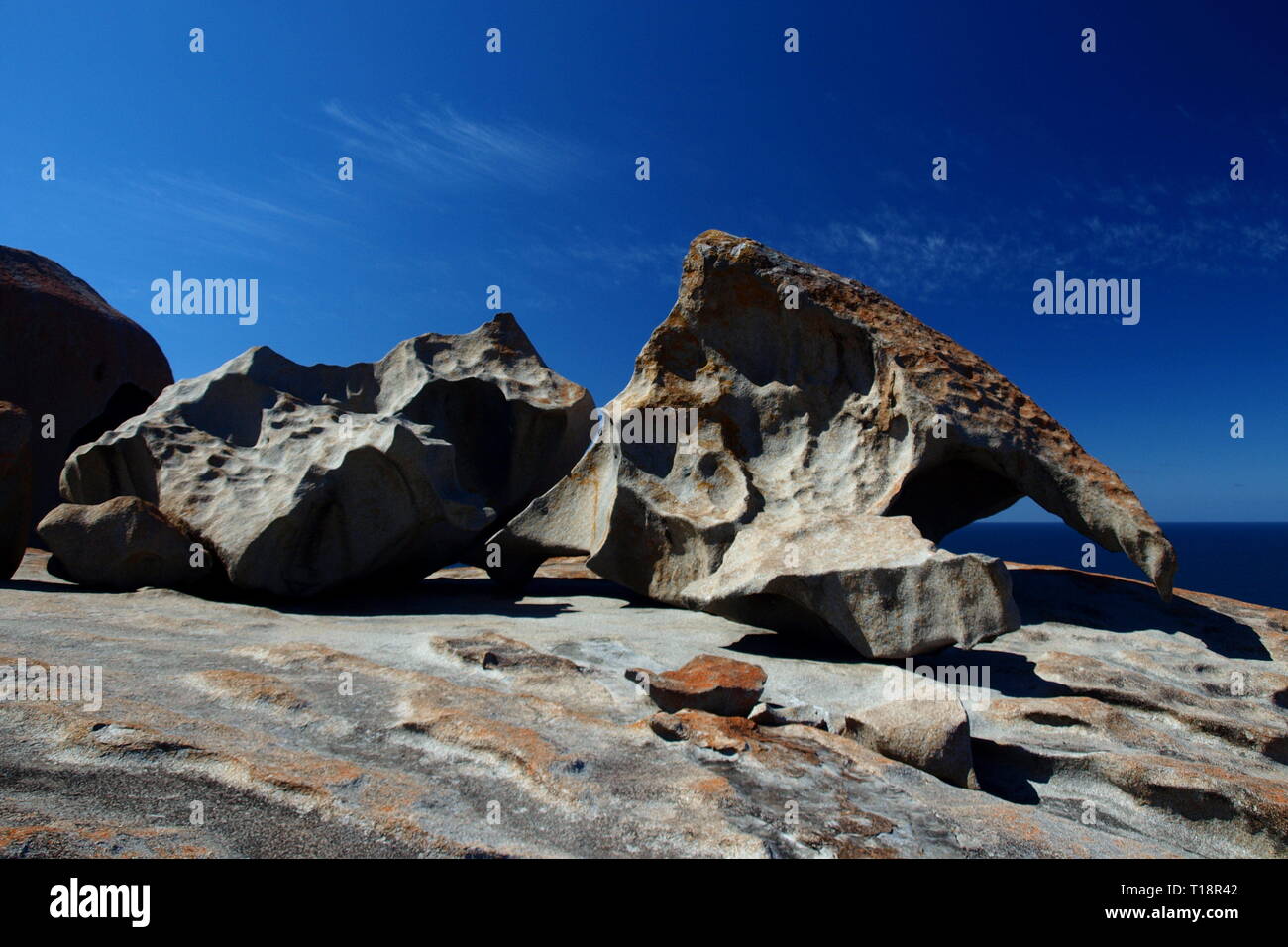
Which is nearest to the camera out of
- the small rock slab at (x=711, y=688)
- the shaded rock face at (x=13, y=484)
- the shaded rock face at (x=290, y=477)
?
the small rock slab at (x=711, y=688)

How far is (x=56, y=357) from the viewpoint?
15.1 metres

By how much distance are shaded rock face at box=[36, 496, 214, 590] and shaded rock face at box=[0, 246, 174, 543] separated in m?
8.25

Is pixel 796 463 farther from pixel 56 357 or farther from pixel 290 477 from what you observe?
pixel 56 357

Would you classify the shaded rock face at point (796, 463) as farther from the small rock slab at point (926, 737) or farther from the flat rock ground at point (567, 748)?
the small rock slab at point (926, 737)

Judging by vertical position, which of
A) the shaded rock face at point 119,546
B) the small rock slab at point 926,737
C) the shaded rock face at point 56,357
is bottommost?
the small rock slab at point 926,737

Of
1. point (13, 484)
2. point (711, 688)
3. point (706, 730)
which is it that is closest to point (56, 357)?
point (13, 484)

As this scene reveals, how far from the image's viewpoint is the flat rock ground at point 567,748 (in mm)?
2838

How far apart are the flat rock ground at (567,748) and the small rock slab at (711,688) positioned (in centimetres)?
16

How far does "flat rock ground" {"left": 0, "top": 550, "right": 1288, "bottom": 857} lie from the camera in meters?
2.84

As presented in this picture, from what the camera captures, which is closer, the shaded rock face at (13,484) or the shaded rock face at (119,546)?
the shaded rock face at (119,546)

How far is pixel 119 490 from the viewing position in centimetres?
896

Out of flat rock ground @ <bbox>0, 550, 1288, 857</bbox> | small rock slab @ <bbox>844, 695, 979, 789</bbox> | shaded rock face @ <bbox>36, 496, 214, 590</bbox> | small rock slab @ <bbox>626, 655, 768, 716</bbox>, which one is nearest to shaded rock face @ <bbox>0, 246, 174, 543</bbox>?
shaded rock face @ <bbox>36, 496, 214, 590</bbox>

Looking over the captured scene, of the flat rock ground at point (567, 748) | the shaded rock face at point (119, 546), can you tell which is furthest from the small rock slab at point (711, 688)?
the shaded rock face at point (119, 546)
